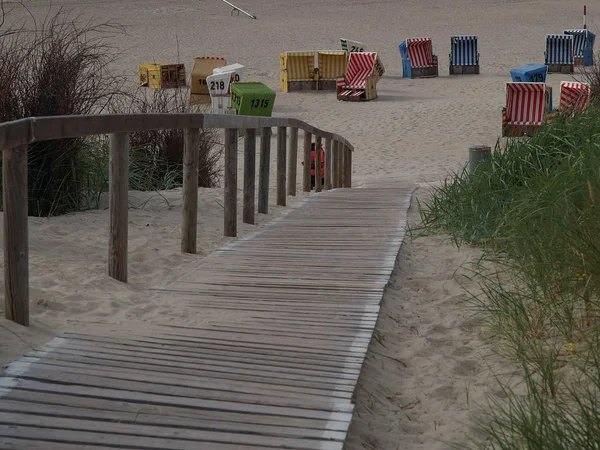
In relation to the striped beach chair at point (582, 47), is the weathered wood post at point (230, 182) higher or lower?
lower

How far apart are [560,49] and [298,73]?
847cm

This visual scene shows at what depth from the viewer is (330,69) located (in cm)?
2447

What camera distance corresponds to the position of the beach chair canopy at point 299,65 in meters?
23.7

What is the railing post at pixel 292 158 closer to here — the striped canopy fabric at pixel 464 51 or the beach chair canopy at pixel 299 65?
the beach chair canopy at pixel 299 65

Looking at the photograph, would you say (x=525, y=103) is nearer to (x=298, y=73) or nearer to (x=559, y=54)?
(x=298, y=73)

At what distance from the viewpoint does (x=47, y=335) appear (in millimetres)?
3439

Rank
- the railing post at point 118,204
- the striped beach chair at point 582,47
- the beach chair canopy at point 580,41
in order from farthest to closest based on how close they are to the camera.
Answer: the beach chair canopy at point 580,41 < the striped beach chair at point 582,47 < the railing post at point 118,204

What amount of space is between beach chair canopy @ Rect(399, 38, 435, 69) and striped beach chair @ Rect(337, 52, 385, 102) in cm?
371

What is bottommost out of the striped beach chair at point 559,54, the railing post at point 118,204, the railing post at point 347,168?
the railing post at point 347,168

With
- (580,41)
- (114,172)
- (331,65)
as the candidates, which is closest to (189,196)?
(114,172)

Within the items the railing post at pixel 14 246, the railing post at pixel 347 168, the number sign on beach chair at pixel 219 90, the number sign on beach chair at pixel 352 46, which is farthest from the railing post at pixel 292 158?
the number sign on beach chair at pixel 352 46

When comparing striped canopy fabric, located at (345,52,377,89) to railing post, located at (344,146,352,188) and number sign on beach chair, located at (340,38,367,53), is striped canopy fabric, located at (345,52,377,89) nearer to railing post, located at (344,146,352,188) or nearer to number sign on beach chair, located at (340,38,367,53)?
number sign on beach chair, located at (340,38,367,53)

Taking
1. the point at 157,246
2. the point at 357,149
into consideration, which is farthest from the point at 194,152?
the point at 357,149

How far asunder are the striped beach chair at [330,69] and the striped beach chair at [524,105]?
354 inches
